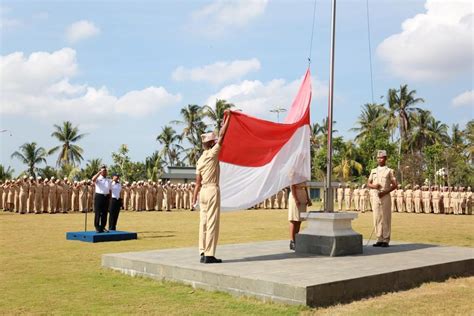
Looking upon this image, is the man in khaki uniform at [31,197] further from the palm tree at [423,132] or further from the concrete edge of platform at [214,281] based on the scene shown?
the palm tree at [423,132]

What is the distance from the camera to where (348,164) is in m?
56.1

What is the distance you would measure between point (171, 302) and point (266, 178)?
3270mm

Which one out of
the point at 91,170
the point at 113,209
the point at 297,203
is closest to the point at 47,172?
the point at 91,170

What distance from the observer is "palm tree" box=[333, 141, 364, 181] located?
55.2 m

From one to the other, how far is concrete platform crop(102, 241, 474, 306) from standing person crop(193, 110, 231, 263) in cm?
28

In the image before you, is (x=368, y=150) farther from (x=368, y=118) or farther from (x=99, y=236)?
(x=99, y=236)

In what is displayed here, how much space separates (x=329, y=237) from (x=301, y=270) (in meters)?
1.71

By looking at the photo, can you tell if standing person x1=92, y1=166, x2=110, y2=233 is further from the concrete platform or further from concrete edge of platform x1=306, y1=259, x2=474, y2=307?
concrete edge of platform x1=306, y1=259, x2=474, y2=307

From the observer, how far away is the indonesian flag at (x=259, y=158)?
8578 mm

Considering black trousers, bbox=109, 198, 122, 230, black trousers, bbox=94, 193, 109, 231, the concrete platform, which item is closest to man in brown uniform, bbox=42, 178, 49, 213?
black trousers, bbox=109, 198, 122, 230

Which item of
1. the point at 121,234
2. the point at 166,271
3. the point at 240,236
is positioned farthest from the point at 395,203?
the point at 166,271

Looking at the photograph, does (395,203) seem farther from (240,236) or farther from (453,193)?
(240,236)

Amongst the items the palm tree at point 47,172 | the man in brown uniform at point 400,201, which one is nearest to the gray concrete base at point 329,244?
the man in brown uniform at point 400,201

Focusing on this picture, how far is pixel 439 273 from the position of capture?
25.6 ft
